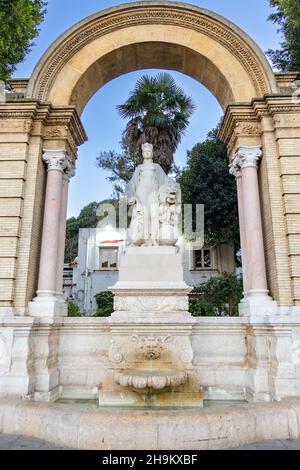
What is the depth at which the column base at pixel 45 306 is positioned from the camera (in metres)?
7.55

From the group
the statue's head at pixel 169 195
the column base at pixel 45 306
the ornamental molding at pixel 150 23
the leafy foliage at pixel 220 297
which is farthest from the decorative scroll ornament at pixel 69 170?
the leafy foliage at pixel 220 297

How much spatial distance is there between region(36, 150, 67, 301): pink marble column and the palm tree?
8.41 metres

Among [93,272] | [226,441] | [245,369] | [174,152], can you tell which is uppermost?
[174,152]

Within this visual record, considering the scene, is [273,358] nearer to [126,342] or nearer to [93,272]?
[126,342]

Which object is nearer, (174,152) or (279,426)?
(279,426)

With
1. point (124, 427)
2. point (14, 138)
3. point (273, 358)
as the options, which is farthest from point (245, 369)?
point (14, 138)

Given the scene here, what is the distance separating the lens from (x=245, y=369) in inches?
301

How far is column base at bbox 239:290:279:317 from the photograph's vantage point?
742 centimetres

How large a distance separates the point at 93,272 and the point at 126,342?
18297 millimetres

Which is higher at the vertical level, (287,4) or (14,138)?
(287,4)

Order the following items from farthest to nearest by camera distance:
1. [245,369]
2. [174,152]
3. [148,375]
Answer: [174,152]
[245,369]
[148,375]

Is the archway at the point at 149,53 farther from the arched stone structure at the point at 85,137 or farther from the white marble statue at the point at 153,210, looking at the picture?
the white marble statue at the point at 153,210

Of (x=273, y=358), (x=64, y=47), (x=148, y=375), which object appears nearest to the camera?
(x=148, y=375)

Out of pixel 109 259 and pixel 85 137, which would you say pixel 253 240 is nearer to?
pixel 85 137
